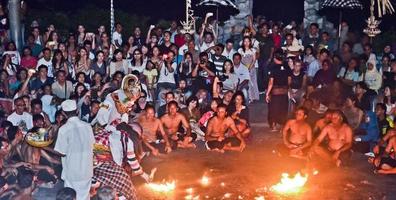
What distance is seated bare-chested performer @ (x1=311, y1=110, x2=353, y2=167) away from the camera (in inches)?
453

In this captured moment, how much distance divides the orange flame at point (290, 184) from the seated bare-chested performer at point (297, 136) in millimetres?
1354


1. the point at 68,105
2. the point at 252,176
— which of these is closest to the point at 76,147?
the point at 68,105

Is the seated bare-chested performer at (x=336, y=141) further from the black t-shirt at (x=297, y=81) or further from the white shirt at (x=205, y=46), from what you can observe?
the white shirt at (x=205, y=46)

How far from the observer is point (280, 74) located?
13.3 meters

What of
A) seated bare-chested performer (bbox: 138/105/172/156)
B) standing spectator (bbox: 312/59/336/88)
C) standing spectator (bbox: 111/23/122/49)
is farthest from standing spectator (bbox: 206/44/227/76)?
standing spectator (bbox: 111/23/122/49)

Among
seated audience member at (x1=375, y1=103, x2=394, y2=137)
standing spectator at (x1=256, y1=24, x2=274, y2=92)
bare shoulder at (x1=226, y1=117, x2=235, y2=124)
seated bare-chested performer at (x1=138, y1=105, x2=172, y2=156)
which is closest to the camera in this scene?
seated bare-chested performer at (x1=138, y1=105, x2=172, y2=156)

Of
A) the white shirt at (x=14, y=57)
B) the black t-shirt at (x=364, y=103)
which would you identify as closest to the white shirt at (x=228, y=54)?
the black t-shirt at (x=364, y=103)

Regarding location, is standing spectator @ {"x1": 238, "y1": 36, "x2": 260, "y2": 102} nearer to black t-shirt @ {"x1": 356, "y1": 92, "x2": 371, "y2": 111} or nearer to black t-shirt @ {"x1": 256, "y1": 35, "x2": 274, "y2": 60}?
black t-shirt @ {"x1": 256, "y1": 35, "x2": 274, "y2": 60}

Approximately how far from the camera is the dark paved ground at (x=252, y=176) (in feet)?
32.6

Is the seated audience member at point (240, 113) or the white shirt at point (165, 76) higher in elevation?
the white shirt at point (165, 76)

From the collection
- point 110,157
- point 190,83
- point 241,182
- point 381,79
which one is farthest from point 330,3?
point 110,157

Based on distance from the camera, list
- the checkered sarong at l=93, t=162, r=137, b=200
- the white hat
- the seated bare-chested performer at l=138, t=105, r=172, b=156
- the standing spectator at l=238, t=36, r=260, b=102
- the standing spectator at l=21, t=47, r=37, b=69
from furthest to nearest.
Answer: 1. the standing spectator at l=238, t=36, r=260, b=102
2. the standing spectator at l=21, t=47, r=37, b=69
3. the seated bare-chested performer at l=138, t=105, r=172, b=156
4. the checkered sarong at l=93, t=162, r=137, b=200
5. the white hat

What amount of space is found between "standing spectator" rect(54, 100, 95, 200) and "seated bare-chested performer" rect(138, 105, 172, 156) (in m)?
4.02

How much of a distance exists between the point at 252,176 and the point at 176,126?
2.31m
